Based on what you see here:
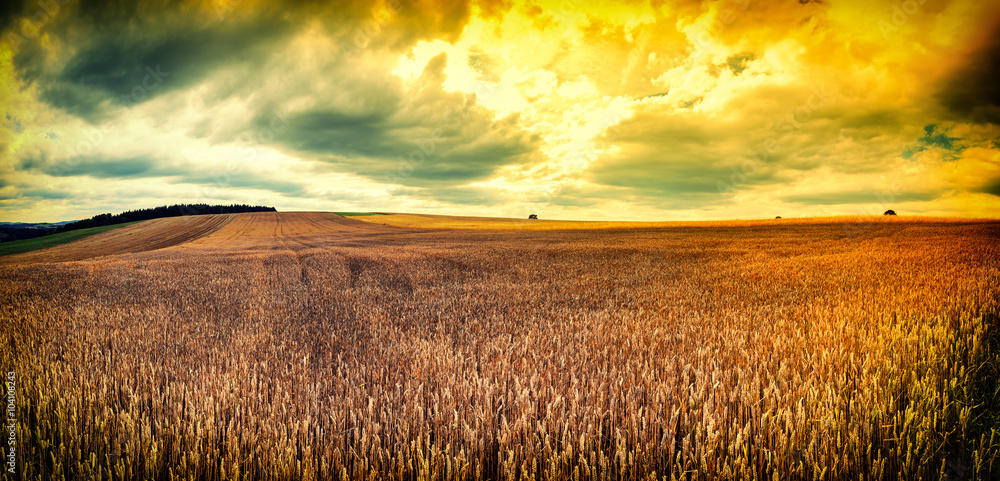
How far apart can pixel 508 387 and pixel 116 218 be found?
4699 inches

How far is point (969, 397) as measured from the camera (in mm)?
3301

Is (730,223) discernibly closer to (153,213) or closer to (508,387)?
(508,387)

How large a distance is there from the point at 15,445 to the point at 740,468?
15.3 ft

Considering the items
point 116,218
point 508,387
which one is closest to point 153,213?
point 116,218

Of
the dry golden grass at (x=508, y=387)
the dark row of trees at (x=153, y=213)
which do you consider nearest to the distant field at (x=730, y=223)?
the dry golden grass at (x=508, y=387)

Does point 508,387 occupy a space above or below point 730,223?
below

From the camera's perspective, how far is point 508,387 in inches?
133

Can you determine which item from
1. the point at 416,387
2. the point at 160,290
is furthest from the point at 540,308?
the point at 160,290

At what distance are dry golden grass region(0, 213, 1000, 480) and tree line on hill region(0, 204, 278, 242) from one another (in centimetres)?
7914

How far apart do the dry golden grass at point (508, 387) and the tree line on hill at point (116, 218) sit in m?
79.1

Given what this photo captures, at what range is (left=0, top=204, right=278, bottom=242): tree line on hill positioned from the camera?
188 ft

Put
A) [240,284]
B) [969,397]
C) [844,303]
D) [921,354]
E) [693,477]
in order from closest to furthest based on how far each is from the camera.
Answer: [693,477], [969,397], [921,354], [844,303], [240,284]

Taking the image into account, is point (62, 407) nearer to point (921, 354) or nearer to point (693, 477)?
point (693, 477)

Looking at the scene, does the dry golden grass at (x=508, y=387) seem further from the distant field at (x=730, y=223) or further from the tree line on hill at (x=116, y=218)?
the tree line on hill at (x=116, y=218)
